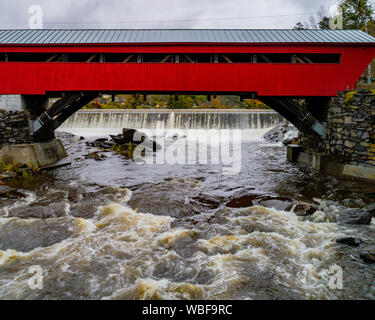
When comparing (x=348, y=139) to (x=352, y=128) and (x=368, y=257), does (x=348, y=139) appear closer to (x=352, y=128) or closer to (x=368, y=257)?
(x=352, y=128)

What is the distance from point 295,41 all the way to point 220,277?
10.6m

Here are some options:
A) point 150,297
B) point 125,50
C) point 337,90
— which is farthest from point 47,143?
point 337,90

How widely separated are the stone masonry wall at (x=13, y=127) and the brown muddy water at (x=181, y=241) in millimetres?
2566

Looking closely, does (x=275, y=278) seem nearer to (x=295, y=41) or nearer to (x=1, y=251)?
(x=1, y=251)

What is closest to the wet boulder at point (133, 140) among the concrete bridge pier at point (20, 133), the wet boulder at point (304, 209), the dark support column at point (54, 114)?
the dark support column at point (54, 114)

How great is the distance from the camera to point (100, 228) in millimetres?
6949

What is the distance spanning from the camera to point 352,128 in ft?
35.7

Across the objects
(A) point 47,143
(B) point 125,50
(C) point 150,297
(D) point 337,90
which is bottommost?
(C) point 150,297

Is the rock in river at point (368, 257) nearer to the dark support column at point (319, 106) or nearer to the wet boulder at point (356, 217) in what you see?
the wet boulder at point (356, 217)

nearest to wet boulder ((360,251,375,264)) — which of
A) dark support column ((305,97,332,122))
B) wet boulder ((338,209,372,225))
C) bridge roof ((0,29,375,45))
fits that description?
wet boulder ((338,209,372,225))

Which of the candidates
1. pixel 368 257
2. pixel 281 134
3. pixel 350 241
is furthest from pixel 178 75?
pixel 281 134

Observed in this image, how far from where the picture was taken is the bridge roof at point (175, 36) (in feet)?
39.7

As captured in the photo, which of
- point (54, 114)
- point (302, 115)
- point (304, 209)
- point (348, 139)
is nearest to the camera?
point (304, 209)

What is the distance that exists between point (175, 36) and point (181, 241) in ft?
32.1
